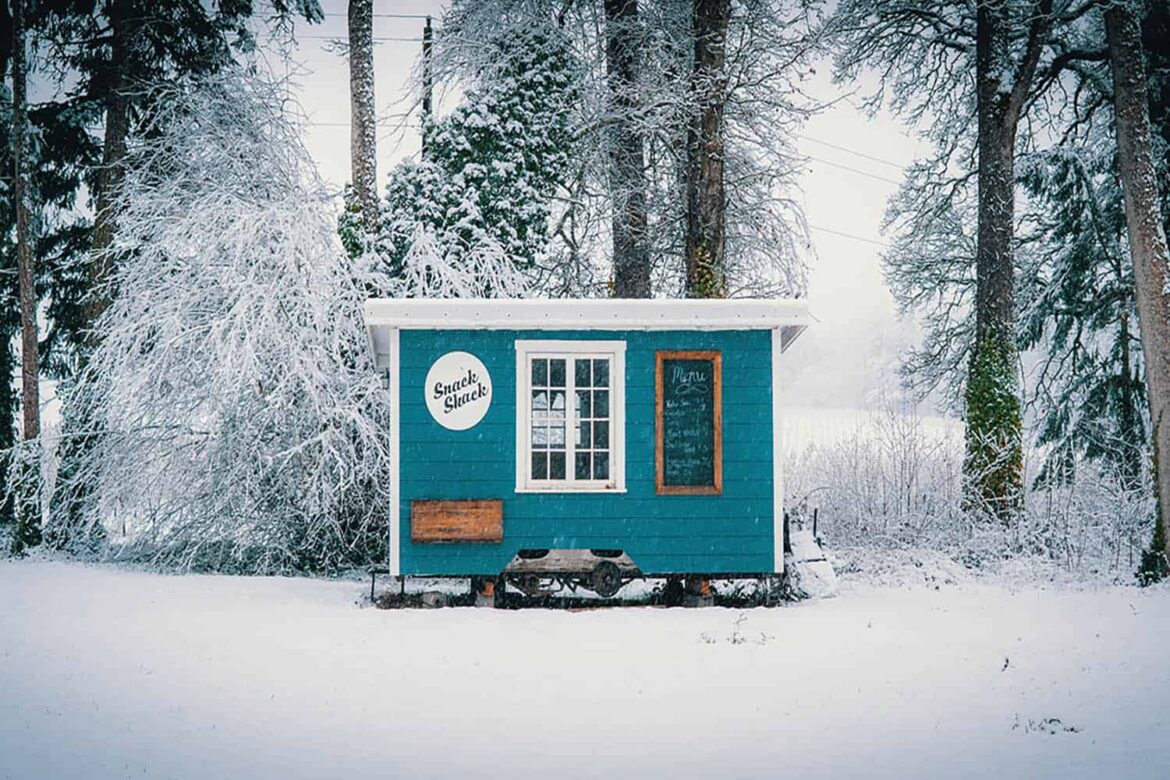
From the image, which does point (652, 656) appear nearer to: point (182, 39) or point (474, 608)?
point (474, 608)

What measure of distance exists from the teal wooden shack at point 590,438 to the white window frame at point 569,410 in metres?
0.01

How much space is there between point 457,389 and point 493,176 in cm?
596

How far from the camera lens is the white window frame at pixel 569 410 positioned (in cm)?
1012

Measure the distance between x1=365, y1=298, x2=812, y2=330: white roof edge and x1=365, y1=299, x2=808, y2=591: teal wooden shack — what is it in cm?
2

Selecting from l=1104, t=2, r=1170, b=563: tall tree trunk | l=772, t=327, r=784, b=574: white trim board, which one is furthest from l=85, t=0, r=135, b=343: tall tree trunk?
l=1104, t=2, r=1170, b=563: tall tree trunk

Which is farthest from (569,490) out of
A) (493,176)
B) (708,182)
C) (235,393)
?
(493,176)

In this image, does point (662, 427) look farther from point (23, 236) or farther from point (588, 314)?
point (23, 236)

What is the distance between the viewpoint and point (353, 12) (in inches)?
626

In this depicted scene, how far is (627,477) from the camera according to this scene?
399 inches

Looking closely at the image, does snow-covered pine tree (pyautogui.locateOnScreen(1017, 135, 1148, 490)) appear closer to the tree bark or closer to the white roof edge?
the white roof edge

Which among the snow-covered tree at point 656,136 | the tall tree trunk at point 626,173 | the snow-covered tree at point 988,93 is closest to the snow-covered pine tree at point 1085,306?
the snow-covered tree at point 988,93

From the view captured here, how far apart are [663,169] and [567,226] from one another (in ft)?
5.74

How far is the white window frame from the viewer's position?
1012 centimetres

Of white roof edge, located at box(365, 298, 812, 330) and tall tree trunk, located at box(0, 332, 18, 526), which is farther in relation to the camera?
tall tree trunk, located at box(0, 332, 18, 526)
